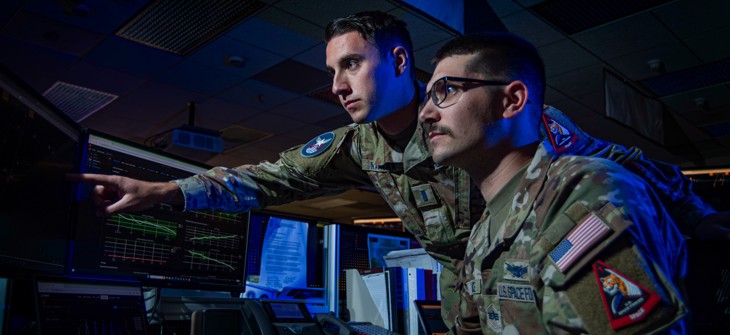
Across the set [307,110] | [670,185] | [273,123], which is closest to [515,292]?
[670,185]

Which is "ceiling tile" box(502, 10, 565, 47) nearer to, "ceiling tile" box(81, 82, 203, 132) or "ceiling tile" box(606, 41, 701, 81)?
"ceiling tile" box(606, 41, 701, 81)

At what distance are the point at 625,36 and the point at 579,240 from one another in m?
4.44

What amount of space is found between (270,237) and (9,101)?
4.01 feet

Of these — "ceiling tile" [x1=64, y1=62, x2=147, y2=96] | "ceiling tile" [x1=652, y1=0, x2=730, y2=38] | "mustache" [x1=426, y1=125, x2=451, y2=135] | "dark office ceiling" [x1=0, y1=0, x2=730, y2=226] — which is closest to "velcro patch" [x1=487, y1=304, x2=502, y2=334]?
"mustache" [x1=426, y1=125, x2=451, y2=135]

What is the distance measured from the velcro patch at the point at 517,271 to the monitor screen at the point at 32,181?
957 millimetres

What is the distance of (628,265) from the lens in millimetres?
706

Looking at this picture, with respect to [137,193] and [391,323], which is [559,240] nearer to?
[137,193]

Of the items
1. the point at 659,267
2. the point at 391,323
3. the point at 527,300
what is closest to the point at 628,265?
the point at 659,267

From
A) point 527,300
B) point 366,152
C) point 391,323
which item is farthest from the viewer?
point 391,323

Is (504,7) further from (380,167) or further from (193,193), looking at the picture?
(193,193)

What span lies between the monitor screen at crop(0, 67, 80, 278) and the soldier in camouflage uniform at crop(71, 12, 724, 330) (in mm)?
230

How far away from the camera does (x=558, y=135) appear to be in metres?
1.36

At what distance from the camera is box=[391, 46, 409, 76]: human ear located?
1688 millimetres

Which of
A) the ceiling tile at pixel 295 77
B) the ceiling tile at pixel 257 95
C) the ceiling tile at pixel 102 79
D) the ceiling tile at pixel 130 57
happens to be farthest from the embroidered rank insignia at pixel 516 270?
the ceiling tile at pixel 102 79
